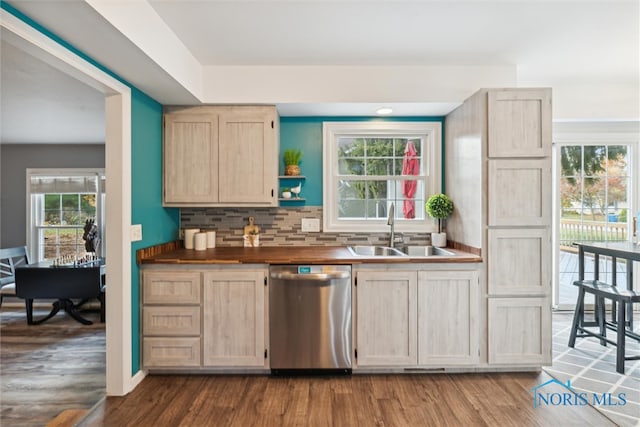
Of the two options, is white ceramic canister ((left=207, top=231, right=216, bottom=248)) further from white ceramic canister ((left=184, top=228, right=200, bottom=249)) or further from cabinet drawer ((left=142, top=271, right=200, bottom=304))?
cabinet drawer ((left=142, top=271, right=200, bottom=304))

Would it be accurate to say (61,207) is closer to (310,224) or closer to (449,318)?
(310,224)

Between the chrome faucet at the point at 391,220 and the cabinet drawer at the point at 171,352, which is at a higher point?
the chrome faucet at the point at 391,220

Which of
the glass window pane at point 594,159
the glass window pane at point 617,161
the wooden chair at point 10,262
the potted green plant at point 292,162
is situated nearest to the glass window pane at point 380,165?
the potted green plant at point 292,162

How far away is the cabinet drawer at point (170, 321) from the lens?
2738mm

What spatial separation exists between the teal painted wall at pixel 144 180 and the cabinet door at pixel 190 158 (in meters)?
0.08

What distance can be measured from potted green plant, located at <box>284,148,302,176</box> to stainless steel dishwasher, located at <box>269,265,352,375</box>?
1.05 metres

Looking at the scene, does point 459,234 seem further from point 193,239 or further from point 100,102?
point 100,102

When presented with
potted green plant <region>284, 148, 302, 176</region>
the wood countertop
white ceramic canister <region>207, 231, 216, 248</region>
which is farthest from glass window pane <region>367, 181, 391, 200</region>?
white ceramic canister <region>207, 231, 216, 248</region>

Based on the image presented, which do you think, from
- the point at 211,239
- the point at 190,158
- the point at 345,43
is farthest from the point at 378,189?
the point at 190,158

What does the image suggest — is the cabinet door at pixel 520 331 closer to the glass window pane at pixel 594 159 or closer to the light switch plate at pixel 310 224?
the light switch plate at pixel 310 224

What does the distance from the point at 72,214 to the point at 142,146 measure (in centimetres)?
380

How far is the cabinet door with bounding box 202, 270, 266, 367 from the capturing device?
8.97 ft

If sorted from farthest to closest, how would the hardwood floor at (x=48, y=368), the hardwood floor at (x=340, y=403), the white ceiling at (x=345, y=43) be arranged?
the hardwood floor at (x=48, y=368) → the hardwood floor at (x=340, y=403) → the white ceiling at (x=345, y=43)

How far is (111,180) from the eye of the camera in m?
2.53
